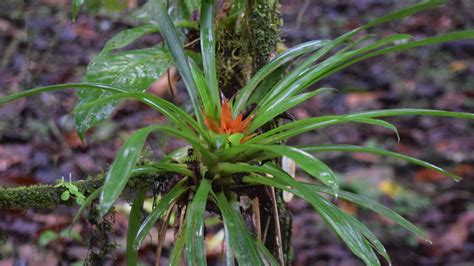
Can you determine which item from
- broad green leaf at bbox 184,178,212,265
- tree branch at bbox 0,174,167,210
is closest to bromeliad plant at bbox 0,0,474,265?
broad green leaf at bbox 184,178,212,265

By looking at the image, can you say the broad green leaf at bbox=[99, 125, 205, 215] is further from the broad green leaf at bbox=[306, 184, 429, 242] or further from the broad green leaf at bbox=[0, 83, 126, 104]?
the broad green leaf at bbox=[306, 184, 429, 242]

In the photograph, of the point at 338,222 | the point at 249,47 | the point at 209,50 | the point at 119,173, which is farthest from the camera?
the point at 249,47

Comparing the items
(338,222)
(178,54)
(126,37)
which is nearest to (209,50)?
(178,54)

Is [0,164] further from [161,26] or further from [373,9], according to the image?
[373,9]

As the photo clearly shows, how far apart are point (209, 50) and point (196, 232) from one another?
37cm

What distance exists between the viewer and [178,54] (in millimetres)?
1013

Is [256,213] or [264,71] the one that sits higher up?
[264,71]

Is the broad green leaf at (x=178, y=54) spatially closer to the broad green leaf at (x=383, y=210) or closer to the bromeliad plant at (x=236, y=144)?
the bromeliad plant at (x=236, y=144)

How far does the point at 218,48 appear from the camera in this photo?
1277mm

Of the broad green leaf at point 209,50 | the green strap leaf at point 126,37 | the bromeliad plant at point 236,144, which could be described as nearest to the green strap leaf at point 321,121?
the bromeliad plant at point 236,144

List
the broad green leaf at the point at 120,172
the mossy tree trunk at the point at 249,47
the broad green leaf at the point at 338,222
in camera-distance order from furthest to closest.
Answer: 1. the mossy tree trunk at the point at 249,47
2. the broad green leaf at the point at 338,222
3. the broad green leaf at the point at 120,172

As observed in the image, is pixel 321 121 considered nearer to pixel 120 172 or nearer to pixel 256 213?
pixel 256 213

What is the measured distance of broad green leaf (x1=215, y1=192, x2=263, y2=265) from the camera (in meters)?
0.86

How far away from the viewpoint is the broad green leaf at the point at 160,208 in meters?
0.90
